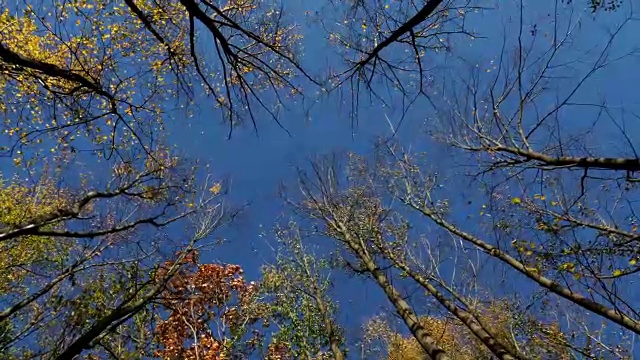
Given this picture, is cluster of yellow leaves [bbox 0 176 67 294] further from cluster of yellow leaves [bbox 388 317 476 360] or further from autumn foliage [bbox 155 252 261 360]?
cluster of yellow leaves [bbox 388 317 476 360]

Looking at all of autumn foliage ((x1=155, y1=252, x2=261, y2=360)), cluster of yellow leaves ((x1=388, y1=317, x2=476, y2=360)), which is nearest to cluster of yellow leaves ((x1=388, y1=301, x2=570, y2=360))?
cluster of yellow leaves ((x1=388, y1=317, x2=476, y2=360))

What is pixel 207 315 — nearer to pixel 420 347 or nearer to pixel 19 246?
pixel 19 246

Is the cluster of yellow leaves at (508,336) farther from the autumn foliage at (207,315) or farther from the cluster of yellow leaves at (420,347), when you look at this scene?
the autumn foliage at (207,315)

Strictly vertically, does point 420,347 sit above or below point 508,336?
above

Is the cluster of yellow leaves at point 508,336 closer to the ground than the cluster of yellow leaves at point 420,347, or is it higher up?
closer to the ground

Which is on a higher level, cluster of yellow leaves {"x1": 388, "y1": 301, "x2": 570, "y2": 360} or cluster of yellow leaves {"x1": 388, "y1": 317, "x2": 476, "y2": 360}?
cluster of yellow leaves {"x1": 388, "y1": 317, "x2": 476, "y2": 360}

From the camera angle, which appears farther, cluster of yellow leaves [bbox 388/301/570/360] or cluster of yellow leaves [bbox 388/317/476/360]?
cluster of yellow leaves [bbox 388/317/476/360]

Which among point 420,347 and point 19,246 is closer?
Answer: point 19,246

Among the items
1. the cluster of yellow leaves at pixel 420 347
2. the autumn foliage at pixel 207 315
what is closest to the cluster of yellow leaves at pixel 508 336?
the cluster of yellow leaves at pixel 420 347

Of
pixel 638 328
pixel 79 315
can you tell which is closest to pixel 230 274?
pixel 79 315

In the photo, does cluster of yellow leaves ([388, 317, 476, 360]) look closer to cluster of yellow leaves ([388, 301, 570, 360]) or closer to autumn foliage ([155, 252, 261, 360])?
cluster of yellow leaves ([388, 301, 570, 360])

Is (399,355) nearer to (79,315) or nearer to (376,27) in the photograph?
(79,315)

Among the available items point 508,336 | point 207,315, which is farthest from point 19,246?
point 508,336

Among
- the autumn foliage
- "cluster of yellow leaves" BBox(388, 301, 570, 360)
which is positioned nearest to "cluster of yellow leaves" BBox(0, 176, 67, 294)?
the autumn foliage
